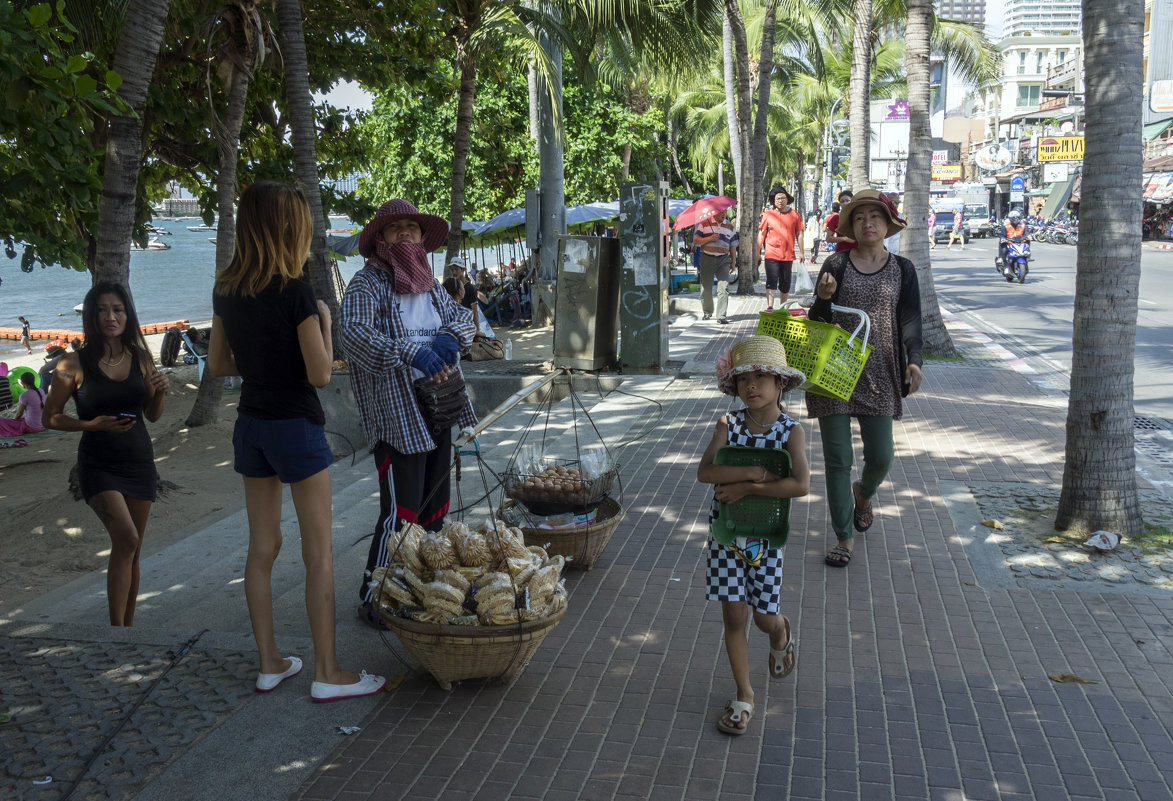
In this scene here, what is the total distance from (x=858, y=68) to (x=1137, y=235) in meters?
12.6

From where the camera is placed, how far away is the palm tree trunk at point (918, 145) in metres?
12.1

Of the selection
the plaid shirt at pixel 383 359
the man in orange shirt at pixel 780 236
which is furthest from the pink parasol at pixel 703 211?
the plaid shirt at pixel 383 359

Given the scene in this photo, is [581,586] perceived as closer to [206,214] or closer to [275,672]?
[275,672]

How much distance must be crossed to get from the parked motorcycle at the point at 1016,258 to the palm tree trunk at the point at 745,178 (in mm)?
6568

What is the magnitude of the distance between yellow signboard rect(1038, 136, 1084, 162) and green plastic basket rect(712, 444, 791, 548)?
199 feet

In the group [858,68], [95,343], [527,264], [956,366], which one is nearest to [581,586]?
[95,343]

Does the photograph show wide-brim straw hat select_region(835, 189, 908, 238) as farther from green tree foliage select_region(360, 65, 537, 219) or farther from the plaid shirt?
green tree foliage select_region(360, 65, 537, 219)

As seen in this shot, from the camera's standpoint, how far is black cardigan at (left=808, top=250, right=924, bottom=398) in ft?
17.6

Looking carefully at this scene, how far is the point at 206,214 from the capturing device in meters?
15.1

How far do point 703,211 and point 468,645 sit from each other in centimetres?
1840

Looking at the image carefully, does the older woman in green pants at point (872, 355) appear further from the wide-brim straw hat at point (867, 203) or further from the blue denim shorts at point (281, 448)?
the blue denim shorts at point (281, 448)

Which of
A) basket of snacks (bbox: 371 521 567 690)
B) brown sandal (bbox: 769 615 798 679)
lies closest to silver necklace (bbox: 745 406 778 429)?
brown sandal (bbox: 769 615 798 679)

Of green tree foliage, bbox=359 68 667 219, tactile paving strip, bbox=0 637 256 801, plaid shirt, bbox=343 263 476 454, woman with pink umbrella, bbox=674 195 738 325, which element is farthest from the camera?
green tree foliage, bbox=359 68 667 219

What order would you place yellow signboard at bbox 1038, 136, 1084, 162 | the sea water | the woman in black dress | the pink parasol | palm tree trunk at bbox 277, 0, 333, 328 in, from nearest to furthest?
the woman in black dress, palm tree trunk at bbox 277, 0, 333, 328, the pink parasol, the sea water, yellow signboard at bbox 1038, 136, 1084, 162
